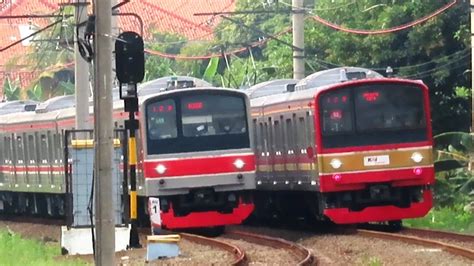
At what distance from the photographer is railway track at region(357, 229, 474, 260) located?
1952cm

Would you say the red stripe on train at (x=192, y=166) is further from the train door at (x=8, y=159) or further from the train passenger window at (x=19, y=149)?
the train door at (x=8, y=159)

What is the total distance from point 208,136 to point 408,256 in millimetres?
6178

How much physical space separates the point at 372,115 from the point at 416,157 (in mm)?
1019

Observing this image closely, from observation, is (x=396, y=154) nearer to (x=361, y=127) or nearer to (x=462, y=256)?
(x=361, y=127)

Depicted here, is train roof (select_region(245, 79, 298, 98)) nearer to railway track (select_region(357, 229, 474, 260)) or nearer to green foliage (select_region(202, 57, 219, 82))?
railway track (select_region(357, 229, 474, 260))

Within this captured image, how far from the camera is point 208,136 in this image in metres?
24.8

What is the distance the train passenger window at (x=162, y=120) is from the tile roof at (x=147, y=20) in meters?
39.7

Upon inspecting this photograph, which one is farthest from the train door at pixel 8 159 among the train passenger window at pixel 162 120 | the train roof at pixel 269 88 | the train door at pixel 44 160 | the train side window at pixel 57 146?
the train passenger window at pixel 162 120

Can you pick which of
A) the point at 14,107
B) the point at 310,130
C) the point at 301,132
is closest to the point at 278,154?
the point at 301,132

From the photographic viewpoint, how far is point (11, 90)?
58.8 m

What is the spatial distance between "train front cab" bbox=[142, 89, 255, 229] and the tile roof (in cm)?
3957

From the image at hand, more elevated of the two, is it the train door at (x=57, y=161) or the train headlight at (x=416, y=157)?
the train door at (x=57, y=161)

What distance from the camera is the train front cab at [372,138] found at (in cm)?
2362

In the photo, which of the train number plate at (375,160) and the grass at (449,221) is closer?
the train number plate at (375,160)
